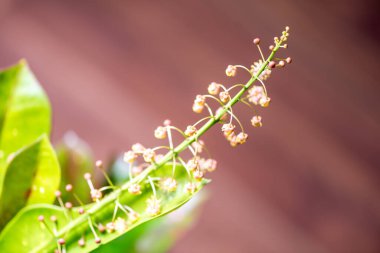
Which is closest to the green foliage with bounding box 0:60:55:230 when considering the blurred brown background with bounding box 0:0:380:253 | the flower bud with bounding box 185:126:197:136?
Answer: the flower bud with bounding box 185:126:197:136

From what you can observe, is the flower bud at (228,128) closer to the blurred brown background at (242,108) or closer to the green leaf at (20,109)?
the green leaf at (20,109)

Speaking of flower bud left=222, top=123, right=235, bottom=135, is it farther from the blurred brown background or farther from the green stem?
the blurred brown background

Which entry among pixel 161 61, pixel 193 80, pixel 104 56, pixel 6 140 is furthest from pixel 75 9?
pixel 6 140

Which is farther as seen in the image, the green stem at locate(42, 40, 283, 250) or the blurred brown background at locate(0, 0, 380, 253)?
the blurred brown background at locate(0, 0, 380, 253)

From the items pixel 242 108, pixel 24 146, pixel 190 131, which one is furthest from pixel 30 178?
pixel 242 108

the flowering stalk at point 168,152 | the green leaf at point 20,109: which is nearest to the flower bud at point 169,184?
the flowering stalk at point 168,152

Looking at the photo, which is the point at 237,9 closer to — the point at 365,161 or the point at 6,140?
the point at 365,161
